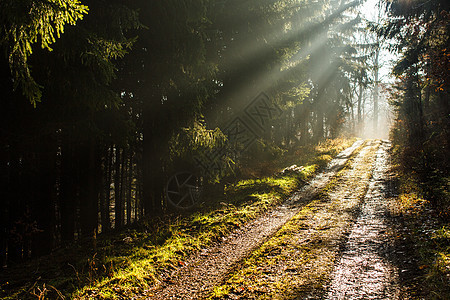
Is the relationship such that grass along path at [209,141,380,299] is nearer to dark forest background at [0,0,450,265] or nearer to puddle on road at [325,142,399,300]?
puddle on road at [325,142,399,300]

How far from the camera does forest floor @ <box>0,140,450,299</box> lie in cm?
358

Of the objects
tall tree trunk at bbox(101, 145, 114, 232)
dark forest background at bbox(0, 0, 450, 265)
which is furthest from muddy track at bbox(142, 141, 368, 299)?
tall tree trunk at bbox(101, 145, 114, 232)

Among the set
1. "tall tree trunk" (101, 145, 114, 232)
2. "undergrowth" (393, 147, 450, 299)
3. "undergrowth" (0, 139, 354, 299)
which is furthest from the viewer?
"tall tree trunk" (101, 145, 114, 232)

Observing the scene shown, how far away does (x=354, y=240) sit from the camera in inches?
196

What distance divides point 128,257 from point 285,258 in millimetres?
2854

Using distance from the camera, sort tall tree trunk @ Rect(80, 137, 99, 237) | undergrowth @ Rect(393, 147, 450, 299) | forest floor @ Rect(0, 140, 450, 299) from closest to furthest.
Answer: undergrowth @ Rect(393, 147, 450, 299), forest floor @ Rect(0, 140, 450, 299), tall tree trunk @ Rect(80, 137, 99, 237)

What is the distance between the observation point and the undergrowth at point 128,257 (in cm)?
373

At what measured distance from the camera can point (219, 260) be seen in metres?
4.75

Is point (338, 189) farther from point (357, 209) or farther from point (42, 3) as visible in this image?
point (42, 3)

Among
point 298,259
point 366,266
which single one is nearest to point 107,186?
point 298,259

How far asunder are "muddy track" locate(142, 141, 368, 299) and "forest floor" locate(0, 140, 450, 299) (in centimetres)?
2

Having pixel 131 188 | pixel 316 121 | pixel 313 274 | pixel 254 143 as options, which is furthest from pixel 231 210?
pixel 316 121

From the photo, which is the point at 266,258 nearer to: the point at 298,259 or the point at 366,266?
the point at 298,259

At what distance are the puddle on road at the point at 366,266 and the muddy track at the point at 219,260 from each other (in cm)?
164
